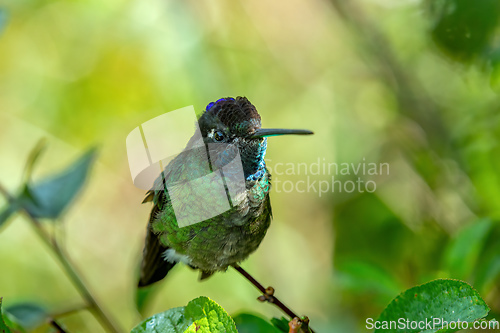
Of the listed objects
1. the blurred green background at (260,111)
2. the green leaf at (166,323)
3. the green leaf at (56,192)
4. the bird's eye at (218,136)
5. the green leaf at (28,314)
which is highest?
the bird's eye at (218,136)

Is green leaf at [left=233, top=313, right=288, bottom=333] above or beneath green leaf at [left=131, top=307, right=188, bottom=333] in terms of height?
beneath

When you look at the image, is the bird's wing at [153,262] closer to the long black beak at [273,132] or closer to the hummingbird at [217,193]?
the hummingbird at [217,193]

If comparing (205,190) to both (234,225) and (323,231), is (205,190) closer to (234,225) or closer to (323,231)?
(234,225)

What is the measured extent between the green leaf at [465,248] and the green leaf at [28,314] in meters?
1.01

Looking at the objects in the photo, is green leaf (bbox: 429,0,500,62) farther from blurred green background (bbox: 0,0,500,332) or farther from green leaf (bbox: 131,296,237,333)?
green leaf (bbox: 131,296,237,333)

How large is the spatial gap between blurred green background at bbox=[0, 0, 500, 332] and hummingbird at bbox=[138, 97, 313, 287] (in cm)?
69

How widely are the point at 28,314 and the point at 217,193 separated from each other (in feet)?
1.94

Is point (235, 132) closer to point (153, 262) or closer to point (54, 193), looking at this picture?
point (153, 262)

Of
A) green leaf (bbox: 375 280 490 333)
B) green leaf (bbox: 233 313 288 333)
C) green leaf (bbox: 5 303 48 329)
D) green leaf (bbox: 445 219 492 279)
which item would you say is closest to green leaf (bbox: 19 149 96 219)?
green leaf (bbox: 5 303 48 329)

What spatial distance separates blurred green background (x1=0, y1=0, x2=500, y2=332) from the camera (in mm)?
1808

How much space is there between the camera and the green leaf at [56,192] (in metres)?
1.31

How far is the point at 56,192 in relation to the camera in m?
1.36


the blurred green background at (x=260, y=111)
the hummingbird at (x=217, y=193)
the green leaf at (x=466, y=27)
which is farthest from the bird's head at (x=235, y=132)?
the blurred green background at (x=260, y=111)

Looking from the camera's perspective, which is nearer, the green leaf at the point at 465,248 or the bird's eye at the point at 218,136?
the bird's eye at the point at 218,136
